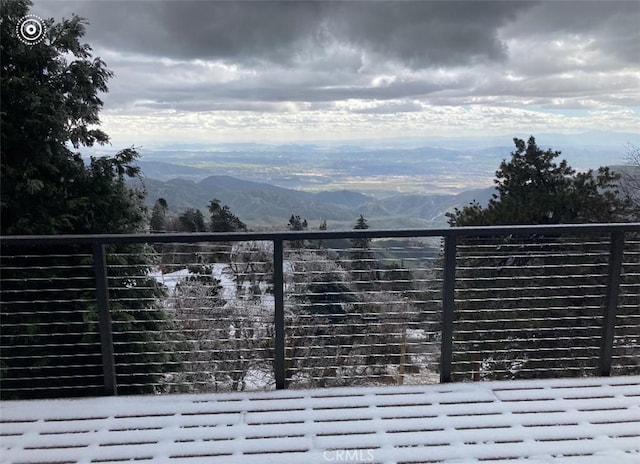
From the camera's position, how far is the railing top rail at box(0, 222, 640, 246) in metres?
2.42

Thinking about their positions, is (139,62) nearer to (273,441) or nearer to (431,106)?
(273,441)

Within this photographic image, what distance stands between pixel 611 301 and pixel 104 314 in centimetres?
288

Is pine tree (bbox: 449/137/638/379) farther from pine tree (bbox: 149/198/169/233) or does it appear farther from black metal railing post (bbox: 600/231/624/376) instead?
black metal railing post (bbox: 600/231/624/376)

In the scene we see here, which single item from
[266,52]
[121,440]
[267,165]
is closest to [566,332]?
[266,52]

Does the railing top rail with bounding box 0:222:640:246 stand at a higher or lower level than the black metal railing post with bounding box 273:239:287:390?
higher

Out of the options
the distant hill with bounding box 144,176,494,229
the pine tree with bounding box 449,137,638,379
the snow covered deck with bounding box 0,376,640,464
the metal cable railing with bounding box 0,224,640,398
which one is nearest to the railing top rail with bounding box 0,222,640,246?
the metal cable railing with bounding box 0,224,640,398

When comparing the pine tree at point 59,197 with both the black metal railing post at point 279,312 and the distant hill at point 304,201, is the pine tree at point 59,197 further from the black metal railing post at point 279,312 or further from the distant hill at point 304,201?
the distant hill at point 304,201

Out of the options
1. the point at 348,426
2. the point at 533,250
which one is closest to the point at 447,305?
the point at 348,426

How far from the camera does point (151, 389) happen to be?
5707 mm

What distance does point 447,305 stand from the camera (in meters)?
2.70

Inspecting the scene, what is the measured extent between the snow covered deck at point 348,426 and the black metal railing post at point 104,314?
0.40 feet

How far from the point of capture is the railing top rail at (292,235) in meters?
2.42

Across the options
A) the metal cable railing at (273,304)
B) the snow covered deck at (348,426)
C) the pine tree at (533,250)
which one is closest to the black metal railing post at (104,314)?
the metal cable railing at (273,304)

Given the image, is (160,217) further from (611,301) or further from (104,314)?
(611,301)
